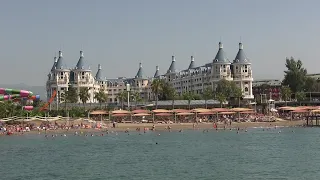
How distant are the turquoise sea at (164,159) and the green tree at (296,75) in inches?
3235

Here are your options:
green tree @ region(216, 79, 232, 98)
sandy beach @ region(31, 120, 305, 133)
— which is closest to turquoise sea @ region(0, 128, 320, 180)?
sandy beach @ region(31, 120, 305, 133)

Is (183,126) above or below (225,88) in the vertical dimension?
below

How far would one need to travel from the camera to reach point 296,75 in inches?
6314

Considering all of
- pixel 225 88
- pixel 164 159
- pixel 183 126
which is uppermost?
pixel 225 88

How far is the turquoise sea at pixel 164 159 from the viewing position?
45906mm

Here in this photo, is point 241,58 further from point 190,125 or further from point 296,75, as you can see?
point 190,125

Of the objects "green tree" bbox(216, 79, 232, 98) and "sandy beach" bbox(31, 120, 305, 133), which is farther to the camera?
"green tree" bbox(216, 79, 232, 98)

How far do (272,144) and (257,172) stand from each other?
25780mm

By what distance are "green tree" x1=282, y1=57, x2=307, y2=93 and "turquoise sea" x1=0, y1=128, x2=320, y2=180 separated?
8218 centimetres

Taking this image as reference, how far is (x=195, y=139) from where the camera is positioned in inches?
3201

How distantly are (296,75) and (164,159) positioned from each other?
111m

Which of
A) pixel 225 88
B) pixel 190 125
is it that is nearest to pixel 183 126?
pixel 190 125

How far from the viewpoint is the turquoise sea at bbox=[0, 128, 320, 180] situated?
4591 centimetres

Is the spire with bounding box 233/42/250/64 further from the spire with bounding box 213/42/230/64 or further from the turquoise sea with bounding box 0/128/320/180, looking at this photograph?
the turquoise sea with bounding box 0/128/320/180
